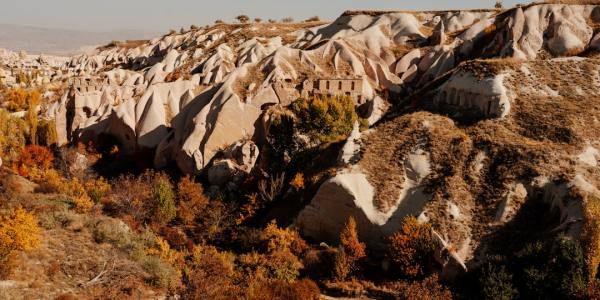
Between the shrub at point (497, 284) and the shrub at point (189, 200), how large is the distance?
2022 centimetres

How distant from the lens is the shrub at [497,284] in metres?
19.9

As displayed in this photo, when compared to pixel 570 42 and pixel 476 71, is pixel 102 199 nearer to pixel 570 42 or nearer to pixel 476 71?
pixel 476 71

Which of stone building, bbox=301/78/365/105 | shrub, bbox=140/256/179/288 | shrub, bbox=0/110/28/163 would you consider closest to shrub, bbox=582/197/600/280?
shrub, bbox=140/256/179/288

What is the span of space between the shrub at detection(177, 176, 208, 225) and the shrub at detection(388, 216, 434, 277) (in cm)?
1546

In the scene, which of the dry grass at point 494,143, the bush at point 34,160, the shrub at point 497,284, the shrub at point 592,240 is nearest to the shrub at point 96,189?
the bush at point 34,160

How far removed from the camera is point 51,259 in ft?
80.1

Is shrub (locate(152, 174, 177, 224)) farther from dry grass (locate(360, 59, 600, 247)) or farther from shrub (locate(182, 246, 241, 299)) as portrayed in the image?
dry grass (locate(360, 59, 600, 247))

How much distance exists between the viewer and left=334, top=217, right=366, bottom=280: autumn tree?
2416 cm

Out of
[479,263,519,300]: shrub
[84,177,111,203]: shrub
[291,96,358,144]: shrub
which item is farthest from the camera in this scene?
[291,96,358,144]: shrub

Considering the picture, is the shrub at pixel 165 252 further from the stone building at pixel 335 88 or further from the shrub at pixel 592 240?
the stone building at pixel 335 88

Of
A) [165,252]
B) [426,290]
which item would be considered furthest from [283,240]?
[426,290]

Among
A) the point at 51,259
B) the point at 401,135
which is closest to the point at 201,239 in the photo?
the point at 51,259

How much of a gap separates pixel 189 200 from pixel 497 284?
22.6 m

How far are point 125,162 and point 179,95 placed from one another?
31.6 feet
